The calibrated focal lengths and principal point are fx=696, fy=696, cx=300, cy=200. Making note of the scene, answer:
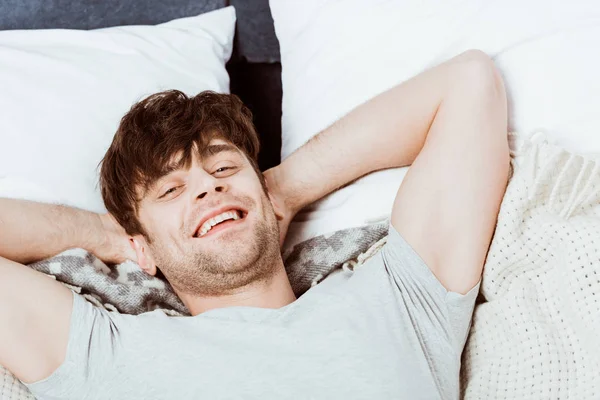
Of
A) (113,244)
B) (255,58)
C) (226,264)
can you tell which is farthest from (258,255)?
(255,58)

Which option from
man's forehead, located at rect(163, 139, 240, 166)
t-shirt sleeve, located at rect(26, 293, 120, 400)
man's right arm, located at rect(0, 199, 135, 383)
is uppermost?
man's forehead, located at rect(163, 139, 240, 166)

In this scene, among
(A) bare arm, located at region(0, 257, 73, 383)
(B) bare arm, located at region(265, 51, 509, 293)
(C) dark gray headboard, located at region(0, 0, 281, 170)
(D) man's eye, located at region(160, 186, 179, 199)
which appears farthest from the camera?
(C) dark gray headboard, located at region(0, 0, 281, 170)

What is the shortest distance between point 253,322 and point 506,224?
1.52ft

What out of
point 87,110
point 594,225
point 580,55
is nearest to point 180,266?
point 87,110

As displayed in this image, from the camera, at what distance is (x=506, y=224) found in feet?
3.90

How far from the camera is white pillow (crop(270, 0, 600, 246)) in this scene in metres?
1.31

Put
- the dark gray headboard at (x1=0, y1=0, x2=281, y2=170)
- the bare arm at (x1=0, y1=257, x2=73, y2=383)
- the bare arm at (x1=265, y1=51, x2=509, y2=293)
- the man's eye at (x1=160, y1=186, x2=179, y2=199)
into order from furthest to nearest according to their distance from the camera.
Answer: the dark gray headboard at (x1=0, y1=0, x2=281, y2=170) → the man's eye at (x1=160, y1=186, x2=179, y2=199) → the bare arm at (x1=265, y1=51, x2=509, y2=293) → the bare arm at (x1=0, y1=257, x2=73, y2=383)

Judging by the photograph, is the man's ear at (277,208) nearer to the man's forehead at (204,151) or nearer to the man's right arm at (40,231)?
the man's forehead at (204,151)

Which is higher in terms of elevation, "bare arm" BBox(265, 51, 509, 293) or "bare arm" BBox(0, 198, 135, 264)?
"bare arm" BBox(265, 51, 509, 293)

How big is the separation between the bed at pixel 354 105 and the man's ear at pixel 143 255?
3 centimetres

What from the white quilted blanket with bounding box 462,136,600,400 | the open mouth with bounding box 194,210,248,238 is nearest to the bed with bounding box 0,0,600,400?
the white quilted blanket with bounding box 462,136,600,400

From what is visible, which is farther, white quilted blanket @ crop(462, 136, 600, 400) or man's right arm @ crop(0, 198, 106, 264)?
man's right arm @ crop(0, 198, 106, 264)

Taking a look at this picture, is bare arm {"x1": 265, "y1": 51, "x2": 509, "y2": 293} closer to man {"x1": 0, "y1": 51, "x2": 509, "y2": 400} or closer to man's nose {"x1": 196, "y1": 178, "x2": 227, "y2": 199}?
man {"x1": 0, "y1": 51, "x2": 509, "y2": 400}

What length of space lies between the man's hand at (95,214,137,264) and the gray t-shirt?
0.18 metres
